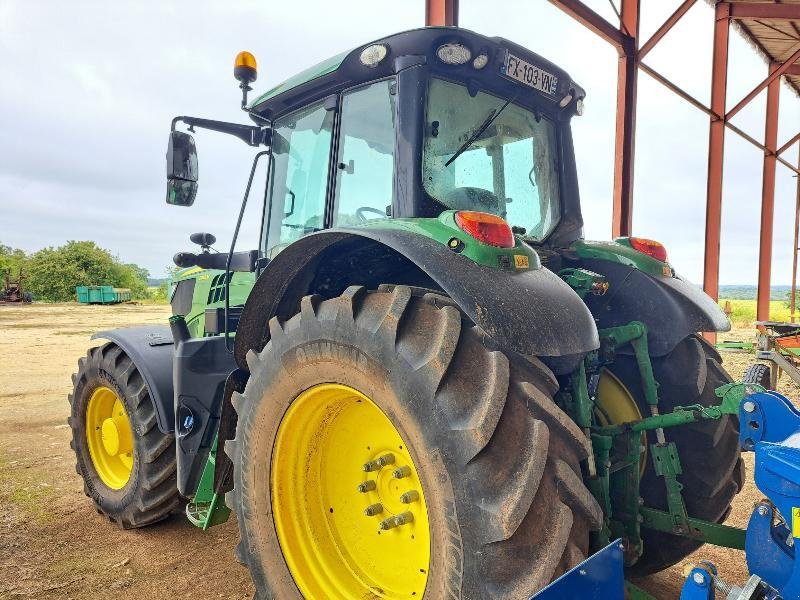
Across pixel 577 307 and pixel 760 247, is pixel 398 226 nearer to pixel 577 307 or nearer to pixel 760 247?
pixel 577 307

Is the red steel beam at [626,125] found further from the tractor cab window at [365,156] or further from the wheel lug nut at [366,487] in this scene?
the wheel lug nut at [366,487]

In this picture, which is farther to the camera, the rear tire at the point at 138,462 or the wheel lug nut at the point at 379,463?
the rear tire at the point at 138,462

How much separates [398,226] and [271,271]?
66 cm

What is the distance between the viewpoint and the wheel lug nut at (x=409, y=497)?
190 centimetres

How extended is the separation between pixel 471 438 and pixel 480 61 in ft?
5.07

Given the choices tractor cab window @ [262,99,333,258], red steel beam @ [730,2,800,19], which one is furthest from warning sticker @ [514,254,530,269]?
red steel beam @ [730,2,800,19]

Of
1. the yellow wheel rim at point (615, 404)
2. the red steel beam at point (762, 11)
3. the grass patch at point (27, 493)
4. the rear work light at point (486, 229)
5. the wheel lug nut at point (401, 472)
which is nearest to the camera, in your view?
the rear work light at point (486, 229)

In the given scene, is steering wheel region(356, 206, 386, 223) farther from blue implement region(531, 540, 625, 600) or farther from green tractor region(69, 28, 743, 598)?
blue implement region(531, 540, 625, 600)

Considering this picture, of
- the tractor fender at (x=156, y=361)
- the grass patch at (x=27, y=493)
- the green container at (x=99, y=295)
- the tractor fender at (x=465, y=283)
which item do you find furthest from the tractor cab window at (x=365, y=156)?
the green container at (x=99, y=295)

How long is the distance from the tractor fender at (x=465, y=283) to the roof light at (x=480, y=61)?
2.66 feet

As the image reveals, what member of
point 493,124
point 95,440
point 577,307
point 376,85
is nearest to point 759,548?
point 577,307

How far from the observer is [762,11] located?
969 centimetres

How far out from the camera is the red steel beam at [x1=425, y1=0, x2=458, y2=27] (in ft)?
16.6

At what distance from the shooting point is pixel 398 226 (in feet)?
6.49
